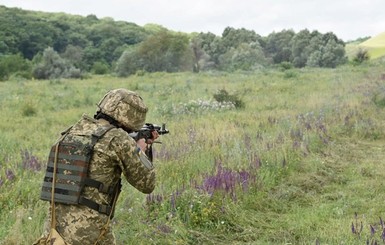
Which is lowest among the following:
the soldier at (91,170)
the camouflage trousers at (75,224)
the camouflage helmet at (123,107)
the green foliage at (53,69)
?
the green foliage at (53,69)

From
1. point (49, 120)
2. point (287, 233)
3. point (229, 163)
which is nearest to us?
point (287, 233)

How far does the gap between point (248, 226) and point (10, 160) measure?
3.92 meters

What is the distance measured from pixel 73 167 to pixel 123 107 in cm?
51

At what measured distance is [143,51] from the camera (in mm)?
52406

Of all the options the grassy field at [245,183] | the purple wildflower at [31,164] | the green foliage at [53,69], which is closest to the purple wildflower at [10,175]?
the grassy field at [245,183]

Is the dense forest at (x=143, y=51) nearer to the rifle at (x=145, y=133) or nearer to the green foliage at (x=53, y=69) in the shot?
the green foliage at (x=53, y=69)

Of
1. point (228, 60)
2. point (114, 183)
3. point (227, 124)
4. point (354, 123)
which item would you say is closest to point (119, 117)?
point (114, 183)

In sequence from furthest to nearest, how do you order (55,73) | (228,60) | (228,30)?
(228,30) → (228,60) → (55,73)

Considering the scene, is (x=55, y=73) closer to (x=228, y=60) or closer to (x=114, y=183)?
(x=228, y=60)

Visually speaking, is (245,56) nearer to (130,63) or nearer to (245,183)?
(130,63)

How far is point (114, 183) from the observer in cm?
300

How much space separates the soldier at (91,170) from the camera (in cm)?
277

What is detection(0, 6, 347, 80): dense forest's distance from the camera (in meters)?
41.9

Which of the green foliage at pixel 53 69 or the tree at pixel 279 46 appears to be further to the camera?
the tree at pixel 279 46
